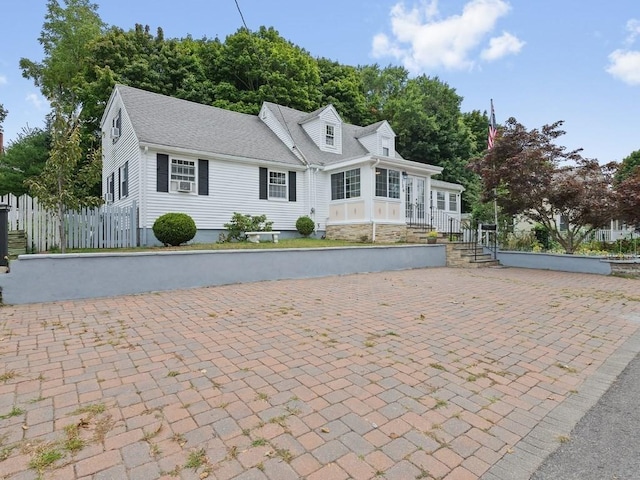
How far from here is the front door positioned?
16.3 metres

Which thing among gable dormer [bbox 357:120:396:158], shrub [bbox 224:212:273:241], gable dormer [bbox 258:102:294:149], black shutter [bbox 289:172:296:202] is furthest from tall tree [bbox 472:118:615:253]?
gable dormer [bbox 258:102:294:149]

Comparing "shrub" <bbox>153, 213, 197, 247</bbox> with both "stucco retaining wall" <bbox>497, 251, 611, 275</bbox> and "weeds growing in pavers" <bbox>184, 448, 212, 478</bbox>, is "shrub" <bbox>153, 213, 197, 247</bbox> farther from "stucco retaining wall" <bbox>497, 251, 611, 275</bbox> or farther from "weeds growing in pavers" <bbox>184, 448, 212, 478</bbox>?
"stucco retaining wall" <bbox>497, 251, 611, 275</bbox>

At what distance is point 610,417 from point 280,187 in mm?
14209

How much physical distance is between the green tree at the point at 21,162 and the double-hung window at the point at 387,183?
21.5 metres

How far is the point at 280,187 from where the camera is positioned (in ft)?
51.6

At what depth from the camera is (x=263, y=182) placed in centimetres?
1516

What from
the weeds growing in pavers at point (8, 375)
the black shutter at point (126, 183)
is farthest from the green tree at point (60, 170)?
the weeds growing in pavers at point (8, 375)

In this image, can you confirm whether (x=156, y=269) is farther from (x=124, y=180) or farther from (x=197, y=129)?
(x=197, y=129)

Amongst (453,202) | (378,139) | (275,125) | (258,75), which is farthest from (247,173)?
(258,75)

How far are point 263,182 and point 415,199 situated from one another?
24.0 ft

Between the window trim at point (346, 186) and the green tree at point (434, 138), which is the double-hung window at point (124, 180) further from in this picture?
the green tree at point (434, 138)

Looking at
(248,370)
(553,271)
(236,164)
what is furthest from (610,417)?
(236,164)

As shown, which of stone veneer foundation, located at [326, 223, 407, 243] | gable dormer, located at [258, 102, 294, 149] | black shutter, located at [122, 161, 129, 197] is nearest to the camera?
black shutter, located at [122, 161, 129, 197]

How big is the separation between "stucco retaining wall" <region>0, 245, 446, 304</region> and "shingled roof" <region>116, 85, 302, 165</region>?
21.2 feet
